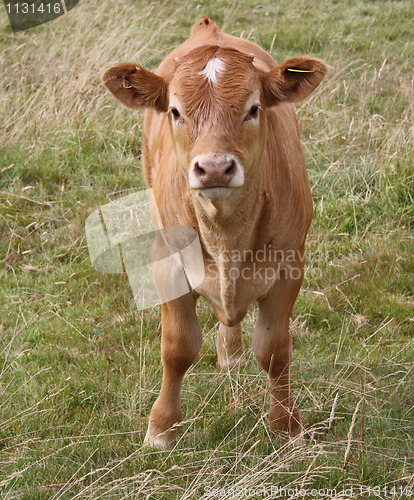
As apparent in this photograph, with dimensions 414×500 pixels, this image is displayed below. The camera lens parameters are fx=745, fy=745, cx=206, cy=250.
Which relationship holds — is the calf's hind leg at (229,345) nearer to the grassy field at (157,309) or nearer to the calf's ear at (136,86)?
the grassy field at (157,309)

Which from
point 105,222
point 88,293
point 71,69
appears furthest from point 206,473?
point 71,69

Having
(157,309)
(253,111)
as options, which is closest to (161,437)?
(157,309)

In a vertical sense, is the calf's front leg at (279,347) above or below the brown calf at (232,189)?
below

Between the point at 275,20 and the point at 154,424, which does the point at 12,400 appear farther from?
the point at 275,20

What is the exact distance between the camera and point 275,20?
28.4 ft

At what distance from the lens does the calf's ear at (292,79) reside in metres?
3.13

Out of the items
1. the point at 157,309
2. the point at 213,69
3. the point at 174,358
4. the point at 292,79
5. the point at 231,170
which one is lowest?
the point at 157,309

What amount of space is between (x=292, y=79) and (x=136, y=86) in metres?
0.68

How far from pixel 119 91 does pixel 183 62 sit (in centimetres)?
33

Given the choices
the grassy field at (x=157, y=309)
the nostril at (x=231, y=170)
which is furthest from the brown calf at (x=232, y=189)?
the grassy field at (x=157, y=309)

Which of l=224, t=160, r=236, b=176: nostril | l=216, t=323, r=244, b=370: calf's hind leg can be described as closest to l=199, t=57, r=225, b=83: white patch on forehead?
l=224, t=160, r=236, b=176: nostril

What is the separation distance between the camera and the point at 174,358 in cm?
366

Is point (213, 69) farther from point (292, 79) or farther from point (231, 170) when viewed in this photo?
point (231, 170)

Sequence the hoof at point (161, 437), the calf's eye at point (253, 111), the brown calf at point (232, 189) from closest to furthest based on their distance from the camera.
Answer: the brown calf at point (232, 189)
the calf's eye at point (253, 111)
the hoof at point (161, 437)
